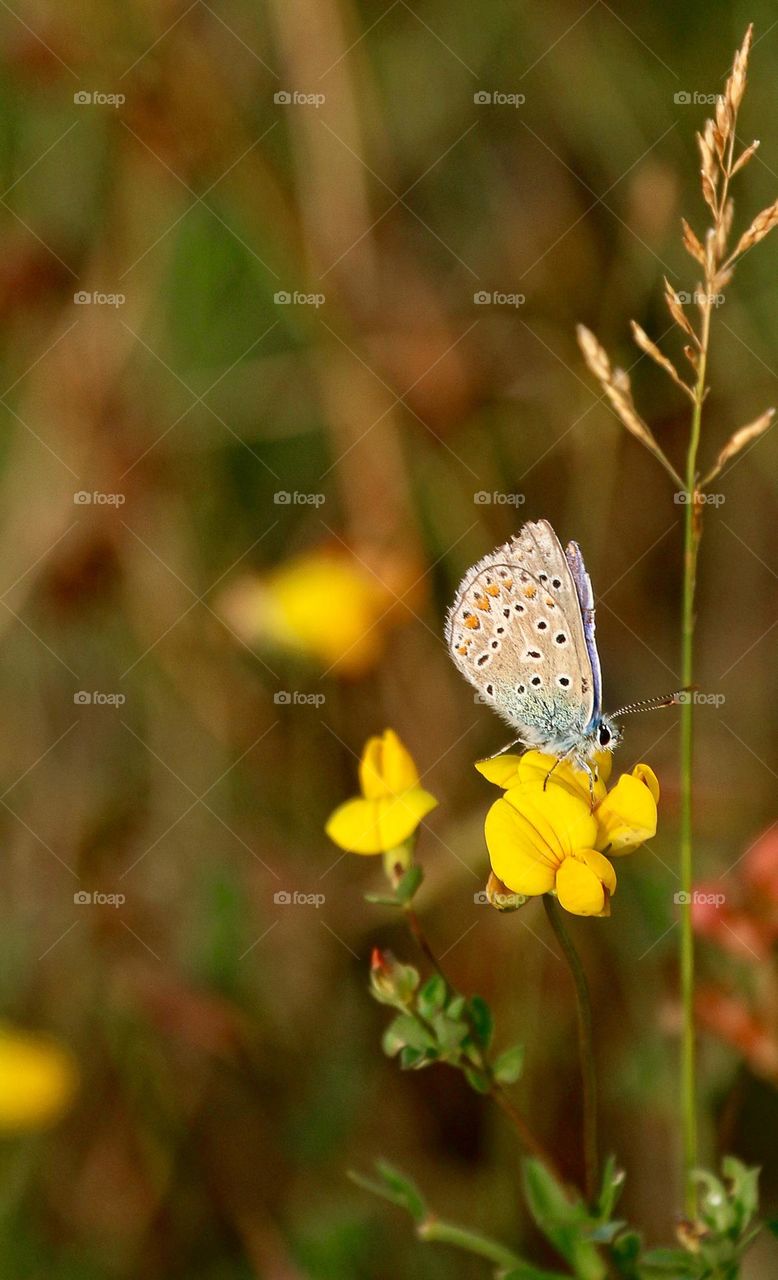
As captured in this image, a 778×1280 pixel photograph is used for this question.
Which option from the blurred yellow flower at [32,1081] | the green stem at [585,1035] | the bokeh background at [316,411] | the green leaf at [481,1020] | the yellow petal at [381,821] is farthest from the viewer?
the bokeh background at [316,411]

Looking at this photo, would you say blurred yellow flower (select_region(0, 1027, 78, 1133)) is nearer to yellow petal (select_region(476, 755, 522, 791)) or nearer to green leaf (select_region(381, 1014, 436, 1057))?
green leaf (select_region(381, 1014, 436, 1057))

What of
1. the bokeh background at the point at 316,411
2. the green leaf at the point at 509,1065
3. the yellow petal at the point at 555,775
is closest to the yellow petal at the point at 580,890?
the yellow petal at the point at 555,775

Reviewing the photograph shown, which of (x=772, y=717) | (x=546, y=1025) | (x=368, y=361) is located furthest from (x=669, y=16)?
(x=546, y=1025)

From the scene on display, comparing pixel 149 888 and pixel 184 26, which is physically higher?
pixel 184 26

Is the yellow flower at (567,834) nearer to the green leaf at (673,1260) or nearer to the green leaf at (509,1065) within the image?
the green leaf at (509,1065)

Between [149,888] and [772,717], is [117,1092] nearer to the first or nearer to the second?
[149,888]

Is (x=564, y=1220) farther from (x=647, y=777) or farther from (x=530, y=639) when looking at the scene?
(x=530, y=639)

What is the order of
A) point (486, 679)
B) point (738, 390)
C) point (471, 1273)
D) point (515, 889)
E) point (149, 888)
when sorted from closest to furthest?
point (515, 889), point (486, 679), point (471, 1273), point (149, 888), point (738, 390)
